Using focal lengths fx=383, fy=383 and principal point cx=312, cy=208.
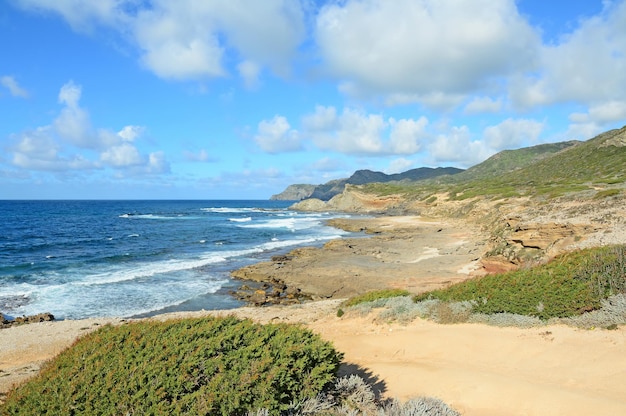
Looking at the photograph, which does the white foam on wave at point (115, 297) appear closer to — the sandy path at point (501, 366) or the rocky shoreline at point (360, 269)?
the rocky shoreline at point (360, 269)

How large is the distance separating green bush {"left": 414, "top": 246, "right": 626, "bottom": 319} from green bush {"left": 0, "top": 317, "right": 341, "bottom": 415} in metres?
7.25

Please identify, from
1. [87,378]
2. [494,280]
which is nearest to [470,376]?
[494,280]

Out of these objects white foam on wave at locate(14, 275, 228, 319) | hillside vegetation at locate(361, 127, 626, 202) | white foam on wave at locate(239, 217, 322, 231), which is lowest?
white foam on wave at locate(14, 275, 228, 319)

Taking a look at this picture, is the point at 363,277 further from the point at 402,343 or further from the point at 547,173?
the point at 547,173

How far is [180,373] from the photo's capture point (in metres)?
5.43

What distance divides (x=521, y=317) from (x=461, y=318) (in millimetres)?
1695

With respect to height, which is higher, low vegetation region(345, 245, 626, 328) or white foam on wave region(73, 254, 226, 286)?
low vegetation region(345, 245, 626, 328)

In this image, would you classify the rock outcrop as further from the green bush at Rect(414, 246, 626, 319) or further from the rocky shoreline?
the green bush at Rect(414, 246, 626, 319)

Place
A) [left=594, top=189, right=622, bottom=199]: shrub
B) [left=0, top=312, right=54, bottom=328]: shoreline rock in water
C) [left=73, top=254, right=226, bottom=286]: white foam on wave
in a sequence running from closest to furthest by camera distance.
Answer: [left=0, top=312, right=54, bottom=328]: shoreline rock in water → [left=594, top=189, right=622, bottom=199]: shrub → [left=73, top=254, right=226, bottom=286]: white foam on wave

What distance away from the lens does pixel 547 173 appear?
83.1 meters

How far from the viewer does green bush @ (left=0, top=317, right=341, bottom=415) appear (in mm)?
→ 5016

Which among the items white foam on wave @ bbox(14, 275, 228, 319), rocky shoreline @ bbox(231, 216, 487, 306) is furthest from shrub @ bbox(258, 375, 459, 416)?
white foam on wave @ bbox(14, 275, 228, 319)

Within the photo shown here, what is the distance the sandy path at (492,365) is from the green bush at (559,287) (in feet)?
2.55

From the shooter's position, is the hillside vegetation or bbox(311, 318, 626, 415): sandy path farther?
the hillside vegetation
